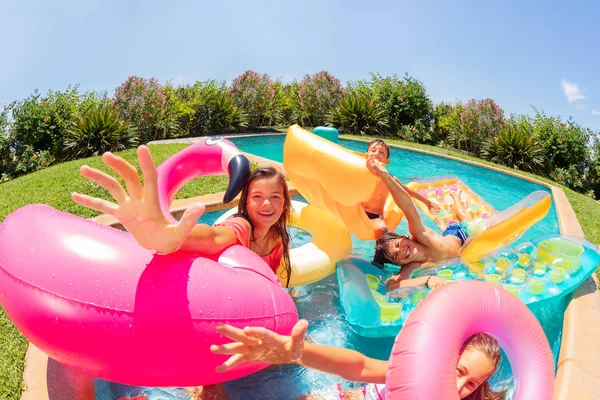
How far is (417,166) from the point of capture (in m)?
11.1

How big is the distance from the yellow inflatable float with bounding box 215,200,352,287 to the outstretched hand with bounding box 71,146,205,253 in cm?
188

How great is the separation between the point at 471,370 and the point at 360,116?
14004 mm

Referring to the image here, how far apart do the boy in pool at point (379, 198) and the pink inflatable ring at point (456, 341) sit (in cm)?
236

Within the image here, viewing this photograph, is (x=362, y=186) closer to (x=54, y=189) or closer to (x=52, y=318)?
(x=52, y=318)

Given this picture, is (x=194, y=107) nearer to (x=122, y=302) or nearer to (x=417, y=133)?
(x=417, y=133)

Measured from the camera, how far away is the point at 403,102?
15.8 meters

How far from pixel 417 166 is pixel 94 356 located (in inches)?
395

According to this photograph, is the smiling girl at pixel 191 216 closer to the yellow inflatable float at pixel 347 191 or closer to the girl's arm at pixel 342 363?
the girl's arm at pixel 342 363

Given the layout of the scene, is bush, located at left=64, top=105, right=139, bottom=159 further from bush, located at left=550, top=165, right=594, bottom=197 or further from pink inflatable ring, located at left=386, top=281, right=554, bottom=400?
bush, located at left=550, top=165, right=594, bottom=197

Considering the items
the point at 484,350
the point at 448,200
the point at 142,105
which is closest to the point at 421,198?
the point at 448,200

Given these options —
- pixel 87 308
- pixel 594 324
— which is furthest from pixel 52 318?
pixel 594 324

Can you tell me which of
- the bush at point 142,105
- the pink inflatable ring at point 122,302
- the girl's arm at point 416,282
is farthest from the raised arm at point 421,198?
the bush at point 142,105

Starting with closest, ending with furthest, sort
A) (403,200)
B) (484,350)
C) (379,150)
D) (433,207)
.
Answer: (484,350), (403,200), (379,150), (433,207)

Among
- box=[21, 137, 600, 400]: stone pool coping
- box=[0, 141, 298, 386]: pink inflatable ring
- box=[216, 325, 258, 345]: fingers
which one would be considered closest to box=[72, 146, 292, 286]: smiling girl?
box=[0, 141, 298, 386]: pink inflatable ring
